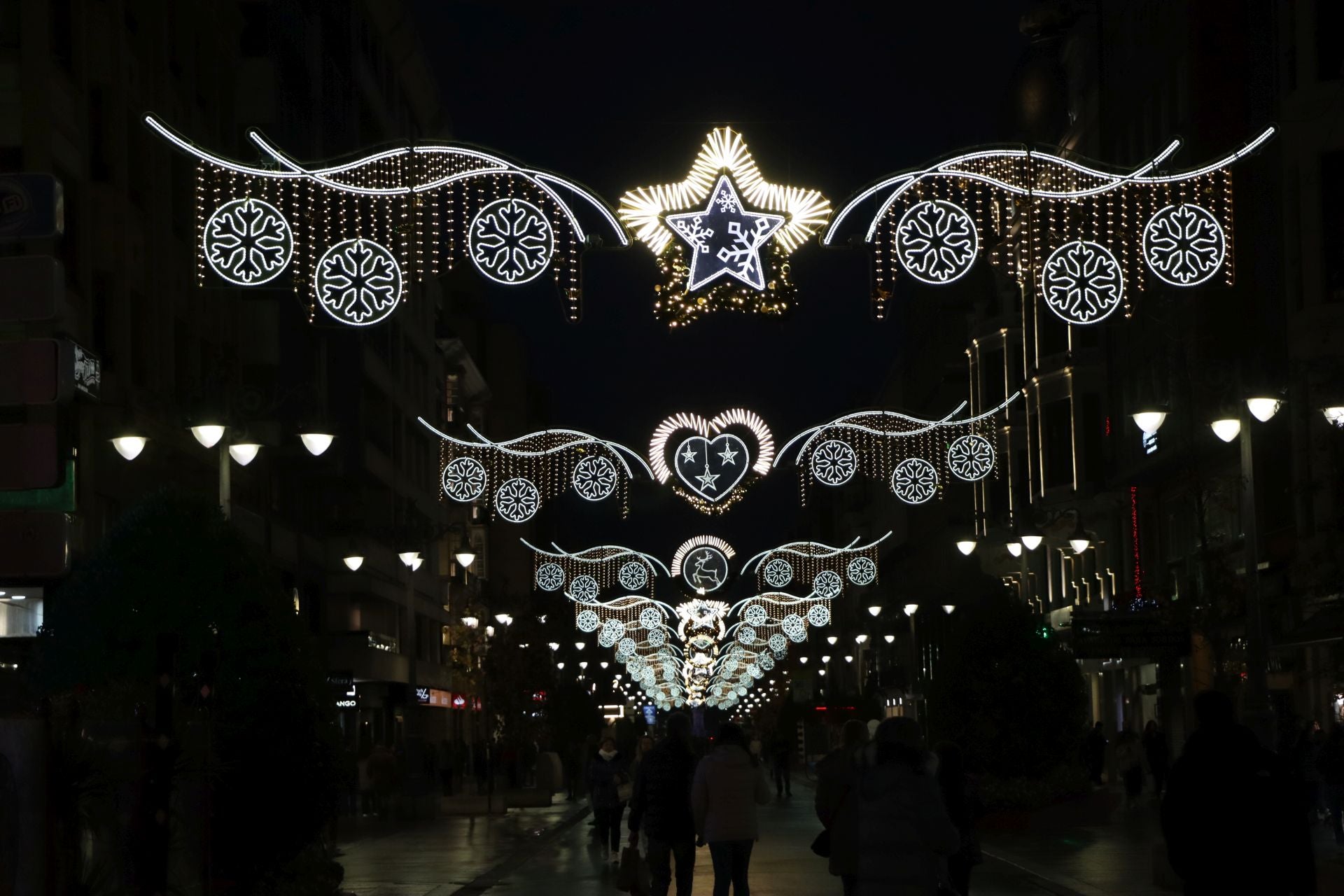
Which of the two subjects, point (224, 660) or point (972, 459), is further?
point (972, 459)

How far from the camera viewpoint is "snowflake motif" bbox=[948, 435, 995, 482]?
45250mm

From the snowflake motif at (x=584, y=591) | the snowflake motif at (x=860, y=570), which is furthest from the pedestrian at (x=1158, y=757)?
the snowflake motif at (x=584, y=591)

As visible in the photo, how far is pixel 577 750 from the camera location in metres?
62.8

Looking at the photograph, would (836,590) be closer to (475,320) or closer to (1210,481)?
(475,320)

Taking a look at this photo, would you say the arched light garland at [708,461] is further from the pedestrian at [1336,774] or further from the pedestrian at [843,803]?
the pedestrian at [843,803]

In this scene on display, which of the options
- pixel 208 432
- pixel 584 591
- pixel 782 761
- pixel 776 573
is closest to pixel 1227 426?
pixel 208 432

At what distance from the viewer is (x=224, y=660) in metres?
18.1

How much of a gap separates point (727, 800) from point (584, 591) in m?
58.7

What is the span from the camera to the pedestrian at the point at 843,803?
13.2 m

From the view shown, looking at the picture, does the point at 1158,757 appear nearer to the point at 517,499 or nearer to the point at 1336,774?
the point at 1336,774

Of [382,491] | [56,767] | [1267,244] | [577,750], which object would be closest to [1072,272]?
[56,767]

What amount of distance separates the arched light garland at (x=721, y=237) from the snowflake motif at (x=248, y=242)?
314 cm

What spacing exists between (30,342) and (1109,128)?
5044 centimetres

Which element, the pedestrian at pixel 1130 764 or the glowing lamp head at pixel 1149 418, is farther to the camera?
the pedestrian at pixel 1130 764
